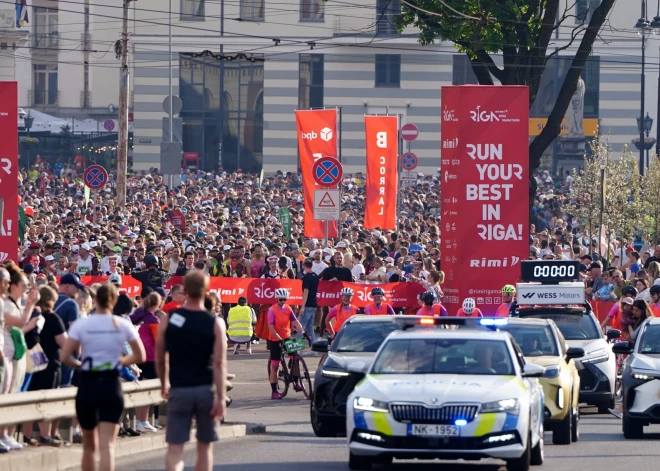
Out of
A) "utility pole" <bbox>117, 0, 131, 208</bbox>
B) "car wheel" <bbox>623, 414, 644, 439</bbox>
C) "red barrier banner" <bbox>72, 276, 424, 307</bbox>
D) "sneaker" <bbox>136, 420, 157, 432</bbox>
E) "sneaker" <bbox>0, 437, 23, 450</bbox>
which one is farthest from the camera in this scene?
"utility pole" <bbox>117, 0, 131, 208</bbox>

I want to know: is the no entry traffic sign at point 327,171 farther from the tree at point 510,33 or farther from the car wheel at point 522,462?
the car wheel at point 522,462

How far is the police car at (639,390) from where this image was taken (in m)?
16.3

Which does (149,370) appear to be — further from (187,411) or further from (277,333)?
(187,411)

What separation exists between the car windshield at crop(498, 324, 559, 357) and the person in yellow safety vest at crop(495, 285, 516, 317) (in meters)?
3.92

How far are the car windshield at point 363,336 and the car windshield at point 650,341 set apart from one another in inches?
110

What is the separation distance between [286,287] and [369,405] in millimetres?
14011

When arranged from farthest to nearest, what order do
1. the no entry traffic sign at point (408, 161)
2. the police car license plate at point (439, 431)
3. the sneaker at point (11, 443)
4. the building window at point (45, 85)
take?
the building window at point (45, 85) → the no entry traffic sign at point (408, 161) → the sneaker at point (11, 443) → the police car license plate at point (439, 431)

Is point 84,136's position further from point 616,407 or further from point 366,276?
point 616,407

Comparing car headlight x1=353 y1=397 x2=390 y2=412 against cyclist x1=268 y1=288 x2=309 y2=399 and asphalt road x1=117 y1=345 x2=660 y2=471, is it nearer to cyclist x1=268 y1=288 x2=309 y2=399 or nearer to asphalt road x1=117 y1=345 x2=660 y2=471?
asphalt road x1=117 y1=345 x2=660 y2=471

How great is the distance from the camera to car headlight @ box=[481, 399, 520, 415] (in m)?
12.2

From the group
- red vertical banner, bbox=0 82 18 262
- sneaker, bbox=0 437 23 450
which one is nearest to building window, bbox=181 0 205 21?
red vertical banner, bbox=0 82 18 262

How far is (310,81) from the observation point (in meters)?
69.6

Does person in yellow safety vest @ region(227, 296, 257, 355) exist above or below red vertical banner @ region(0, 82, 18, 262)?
below

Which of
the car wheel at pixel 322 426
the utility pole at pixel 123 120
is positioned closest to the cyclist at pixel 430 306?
the car wheel at pixel 322 426
